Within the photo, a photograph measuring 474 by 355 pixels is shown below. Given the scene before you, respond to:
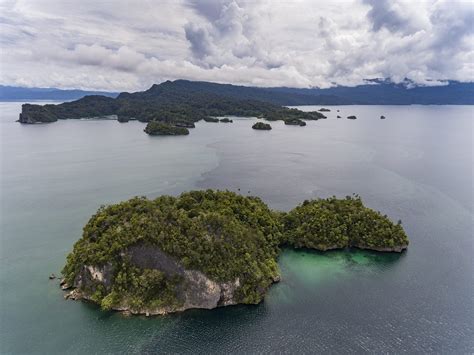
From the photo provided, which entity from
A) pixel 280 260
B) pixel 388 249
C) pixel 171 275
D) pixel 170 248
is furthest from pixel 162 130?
pixel 171 275

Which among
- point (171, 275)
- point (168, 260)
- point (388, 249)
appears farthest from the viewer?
point (388, 249)

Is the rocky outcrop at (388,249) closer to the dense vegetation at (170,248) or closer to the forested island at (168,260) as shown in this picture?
the forested island at (168,260)

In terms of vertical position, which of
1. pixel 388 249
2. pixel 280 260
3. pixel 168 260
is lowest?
pixel 280 260

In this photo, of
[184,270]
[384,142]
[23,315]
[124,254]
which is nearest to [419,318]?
[184,270]

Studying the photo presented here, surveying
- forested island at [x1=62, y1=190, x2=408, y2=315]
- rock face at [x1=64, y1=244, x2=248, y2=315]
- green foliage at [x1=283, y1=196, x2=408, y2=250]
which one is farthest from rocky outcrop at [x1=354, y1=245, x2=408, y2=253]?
rock face at [x1=64, y1=244, x2=248, y2=315]

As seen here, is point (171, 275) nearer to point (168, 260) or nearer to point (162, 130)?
point (168, 260)

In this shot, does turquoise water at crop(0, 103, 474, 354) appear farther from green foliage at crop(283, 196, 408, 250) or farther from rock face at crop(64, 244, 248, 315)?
green foliage at crop(283, 196, 408, 250)

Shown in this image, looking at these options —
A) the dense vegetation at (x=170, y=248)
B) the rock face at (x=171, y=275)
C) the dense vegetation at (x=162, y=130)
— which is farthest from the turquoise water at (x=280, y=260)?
the dense vegetation at (x=162, y=130)
